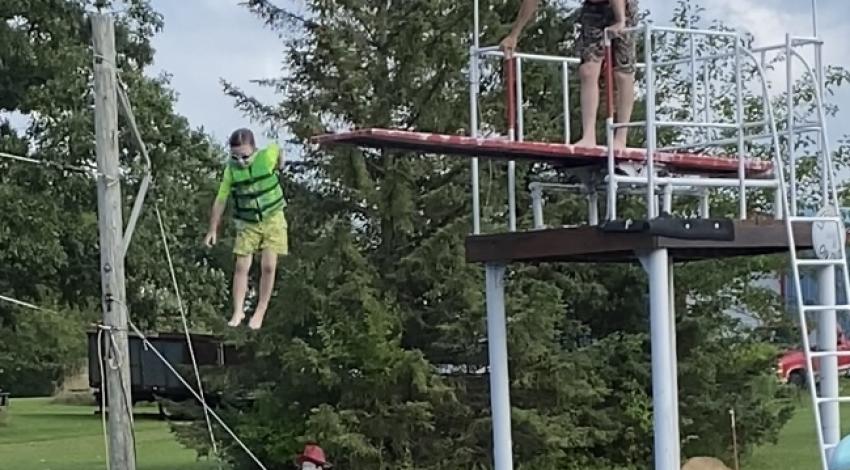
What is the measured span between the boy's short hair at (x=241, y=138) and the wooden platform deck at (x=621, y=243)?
2.95 metres

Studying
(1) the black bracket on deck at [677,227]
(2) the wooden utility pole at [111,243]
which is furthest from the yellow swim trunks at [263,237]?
(1) the black bracket on deck at [677,227]

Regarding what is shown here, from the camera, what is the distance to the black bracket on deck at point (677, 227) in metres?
11.1

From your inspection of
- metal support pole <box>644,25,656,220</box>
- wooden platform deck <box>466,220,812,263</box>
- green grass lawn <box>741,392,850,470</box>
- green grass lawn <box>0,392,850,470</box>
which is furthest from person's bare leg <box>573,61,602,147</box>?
green grass lawn <box>0,392,850,470</box>

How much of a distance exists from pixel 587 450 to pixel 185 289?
26.3ft

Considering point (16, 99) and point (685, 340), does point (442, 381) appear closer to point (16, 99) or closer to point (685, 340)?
point (685, 340)

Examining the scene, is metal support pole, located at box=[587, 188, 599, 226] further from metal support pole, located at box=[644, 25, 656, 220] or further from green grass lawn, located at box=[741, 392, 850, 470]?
green grass lawn, located at box=[741, 392, 850, 470]

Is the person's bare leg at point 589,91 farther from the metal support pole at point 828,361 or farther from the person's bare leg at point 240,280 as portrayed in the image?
the person's bare leg at point 240,280

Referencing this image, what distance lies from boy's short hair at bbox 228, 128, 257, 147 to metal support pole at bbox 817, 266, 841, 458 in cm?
439

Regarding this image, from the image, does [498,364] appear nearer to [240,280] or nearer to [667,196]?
[667,196]

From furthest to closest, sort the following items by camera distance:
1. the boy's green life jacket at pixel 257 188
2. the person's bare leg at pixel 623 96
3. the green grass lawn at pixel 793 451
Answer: the green grass lawn at pixel 793 451 < the person's bare leg at pixel 623 96 < the boy's green life jacket at pixel 257 188

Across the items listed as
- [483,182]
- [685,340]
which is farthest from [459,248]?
[685,340]

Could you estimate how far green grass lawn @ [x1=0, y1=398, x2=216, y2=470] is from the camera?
2464 centimetres

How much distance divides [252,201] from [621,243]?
118 inches

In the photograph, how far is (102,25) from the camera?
35.8 ft
